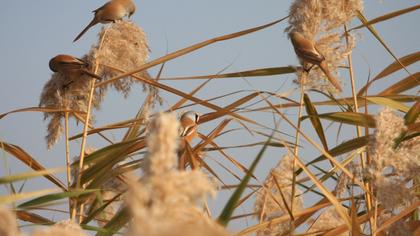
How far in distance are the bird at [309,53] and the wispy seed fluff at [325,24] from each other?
3 cm

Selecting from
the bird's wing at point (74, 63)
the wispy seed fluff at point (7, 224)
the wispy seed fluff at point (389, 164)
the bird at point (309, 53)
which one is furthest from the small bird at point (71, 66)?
the wispy seed fluff at point (7, 224)

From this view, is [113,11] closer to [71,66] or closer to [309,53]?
[71,66]

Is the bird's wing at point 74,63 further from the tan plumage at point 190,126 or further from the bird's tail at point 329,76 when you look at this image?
the bird's tail at point 329,76

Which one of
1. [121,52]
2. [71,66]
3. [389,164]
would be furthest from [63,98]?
[389,164]

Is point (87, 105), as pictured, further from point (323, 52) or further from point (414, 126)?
point (414, 126)

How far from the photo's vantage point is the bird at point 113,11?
476 centimetres

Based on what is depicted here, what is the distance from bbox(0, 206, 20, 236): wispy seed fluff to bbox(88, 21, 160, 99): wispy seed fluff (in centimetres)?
335

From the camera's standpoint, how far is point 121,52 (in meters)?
4.04

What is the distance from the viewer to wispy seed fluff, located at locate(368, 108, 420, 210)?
6.27ft

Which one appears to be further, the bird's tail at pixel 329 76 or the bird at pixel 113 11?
the bird at pixel 113 11

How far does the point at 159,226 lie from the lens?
1.50ft

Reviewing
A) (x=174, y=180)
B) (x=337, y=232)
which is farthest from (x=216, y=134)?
(x=174, y=180)

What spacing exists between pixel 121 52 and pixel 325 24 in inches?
55.8

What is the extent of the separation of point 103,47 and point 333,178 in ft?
5.76
